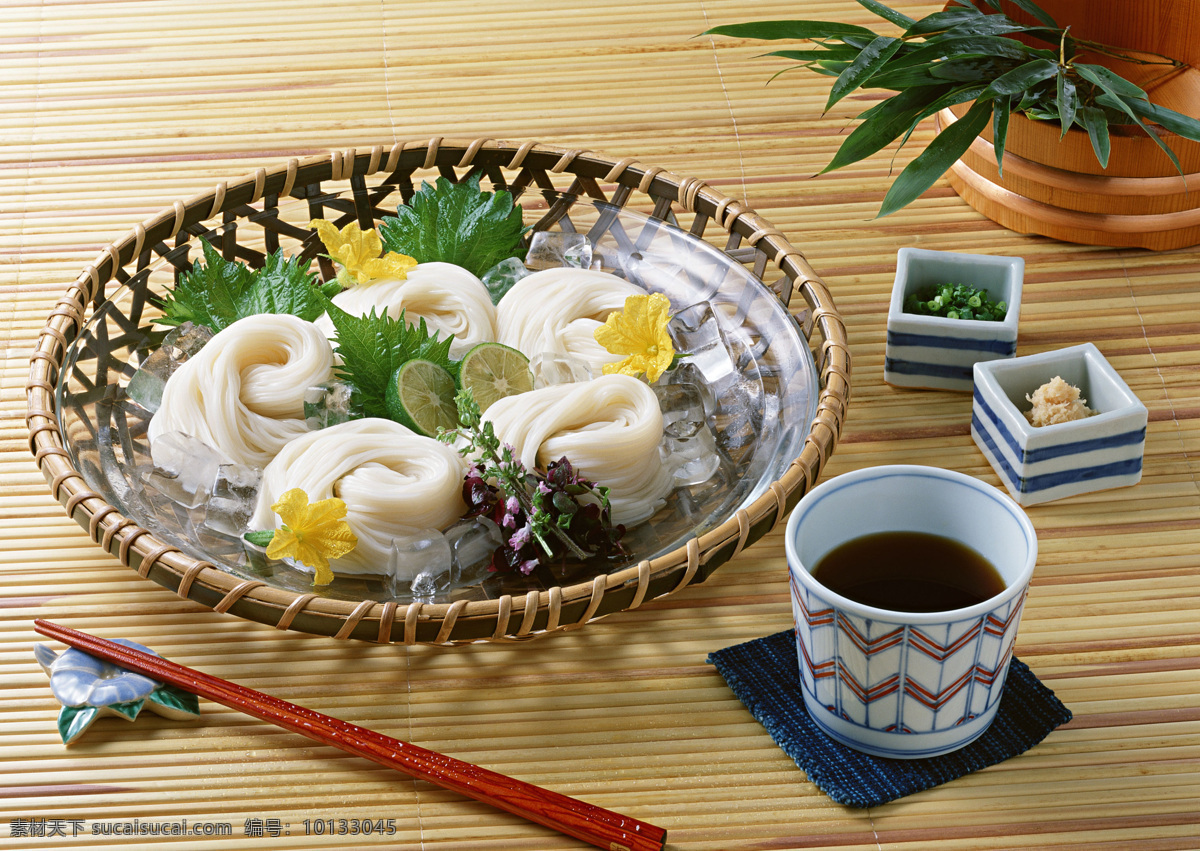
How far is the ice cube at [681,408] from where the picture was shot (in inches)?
54.4

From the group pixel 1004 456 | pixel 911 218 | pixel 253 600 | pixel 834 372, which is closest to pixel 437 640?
pixel 253 600

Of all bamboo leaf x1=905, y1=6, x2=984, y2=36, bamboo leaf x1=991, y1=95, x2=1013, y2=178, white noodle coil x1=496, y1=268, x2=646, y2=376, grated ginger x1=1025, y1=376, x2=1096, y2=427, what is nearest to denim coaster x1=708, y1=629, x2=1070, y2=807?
grated ginger x1=1025, y1=376, x2=1096, y2=427

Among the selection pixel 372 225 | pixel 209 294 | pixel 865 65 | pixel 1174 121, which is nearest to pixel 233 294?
pixel 209 294

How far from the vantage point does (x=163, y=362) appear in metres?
1.47

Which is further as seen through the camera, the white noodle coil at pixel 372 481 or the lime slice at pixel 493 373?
the lime slice at pixel 493 373

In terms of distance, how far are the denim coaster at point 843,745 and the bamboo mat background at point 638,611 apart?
17 millimetres

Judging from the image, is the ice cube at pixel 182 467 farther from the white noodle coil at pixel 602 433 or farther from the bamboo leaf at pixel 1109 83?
the bamboo leaf at pixel 1109 83

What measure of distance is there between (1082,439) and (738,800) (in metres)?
0.61

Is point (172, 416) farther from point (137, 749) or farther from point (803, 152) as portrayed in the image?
point (803, 152)

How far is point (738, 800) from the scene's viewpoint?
3.58ft

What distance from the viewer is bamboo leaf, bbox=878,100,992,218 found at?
1605 millimetres

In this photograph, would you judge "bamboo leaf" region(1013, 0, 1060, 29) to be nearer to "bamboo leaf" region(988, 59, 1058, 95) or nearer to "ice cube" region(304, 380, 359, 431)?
"bamboo leaf" region(988, 59, 1058, 95)

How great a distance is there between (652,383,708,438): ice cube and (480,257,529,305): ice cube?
0.30 meters

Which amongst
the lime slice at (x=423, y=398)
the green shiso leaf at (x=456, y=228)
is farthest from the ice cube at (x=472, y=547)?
the green shiso leaf at (x=456, y=228)
